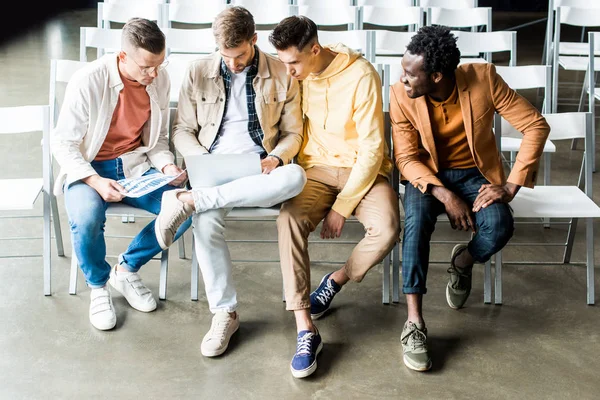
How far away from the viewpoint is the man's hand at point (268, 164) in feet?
10.7

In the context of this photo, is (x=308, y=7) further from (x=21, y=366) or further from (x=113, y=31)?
(x=21, y=366)

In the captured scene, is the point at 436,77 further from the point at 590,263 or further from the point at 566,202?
the point at 590,263

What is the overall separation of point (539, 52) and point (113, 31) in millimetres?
5259

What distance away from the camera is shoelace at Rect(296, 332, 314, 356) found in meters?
3.00

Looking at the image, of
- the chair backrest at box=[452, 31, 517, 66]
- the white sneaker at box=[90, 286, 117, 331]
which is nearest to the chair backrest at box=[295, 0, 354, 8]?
the chair backrest at box=[452, 31, 517, 66]

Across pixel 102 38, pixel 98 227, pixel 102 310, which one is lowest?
pixel 102 310

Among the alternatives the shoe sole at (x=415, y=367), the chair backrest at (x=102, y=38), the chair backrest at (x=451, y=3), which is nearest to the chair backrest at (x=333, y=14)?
the chair backrest at (x=451, y=3)

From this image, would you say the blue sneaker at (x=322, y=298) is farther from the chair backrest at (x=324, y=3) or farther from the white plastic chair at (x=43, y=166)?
the chair backrest at (x=324, y=3)

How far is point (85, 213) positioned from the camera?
3.15m

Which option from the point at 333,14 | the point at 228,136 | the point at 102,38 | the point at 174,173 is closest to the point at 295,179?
the point at 228,136

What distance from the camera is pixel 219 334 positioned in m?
3.11

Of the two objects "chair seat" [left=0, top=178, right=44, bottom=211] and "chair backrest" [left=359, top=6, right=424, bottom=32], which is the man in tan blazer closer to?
"chair seat" [left=0, top=178, right=44, bottom=211]

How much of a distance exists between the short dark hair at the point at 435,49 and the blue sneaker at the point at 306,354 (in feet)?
3.67

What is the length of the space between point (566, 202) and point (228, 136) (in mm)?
1505
